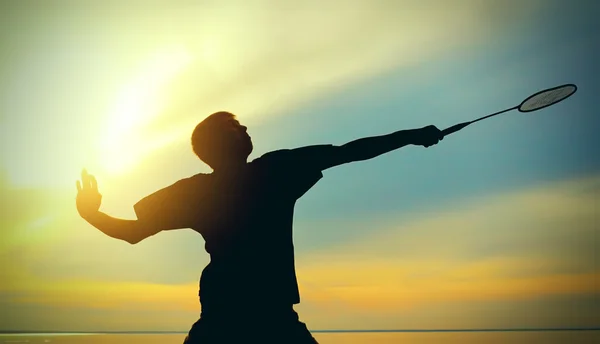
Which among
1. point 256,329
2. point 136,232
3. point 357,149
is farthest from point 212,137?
point 256,329

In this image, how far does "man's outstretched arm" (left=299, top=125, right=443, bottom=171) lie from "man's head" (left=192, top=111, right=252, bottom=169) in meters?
0.48

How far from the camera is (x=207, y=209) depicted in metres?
4.23

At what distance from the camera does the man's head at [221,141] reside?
4.29 metres

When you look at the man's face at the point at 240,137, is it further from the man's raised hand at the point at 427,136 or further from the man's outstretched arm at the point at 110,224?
the man's raised hand at the point at 427,136

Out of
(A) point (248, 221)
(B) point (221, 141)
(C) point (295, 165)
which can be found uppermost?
(B) point (221, 141)

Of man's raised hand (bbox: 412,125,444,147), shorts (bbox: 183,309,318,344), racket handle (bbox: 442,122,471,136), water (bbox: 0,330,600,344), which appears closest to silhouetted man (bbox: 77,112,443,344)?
shorts (bbox: 183,309,318,344)

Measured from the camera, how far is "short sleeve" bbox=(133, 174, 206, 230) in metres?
4.27

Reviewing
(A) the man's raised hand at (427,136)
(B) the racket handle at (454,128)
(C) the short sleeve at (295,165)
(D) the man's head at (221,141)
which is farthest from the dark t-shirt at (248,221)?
(B) the racket handle at (454,128)

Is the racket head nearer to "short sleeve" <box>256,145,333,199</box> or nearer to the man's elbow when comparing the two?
"short sleeve" <box>256,145,333,199</box>

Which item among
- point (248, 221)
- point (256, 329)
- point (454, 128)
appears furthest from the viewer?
point (454, 128)

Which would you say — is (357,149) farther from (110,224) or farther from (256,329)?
(110,224)

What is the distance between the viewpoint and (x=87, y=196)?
4410mm

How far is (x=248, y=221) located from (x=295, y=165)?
487 millimetres

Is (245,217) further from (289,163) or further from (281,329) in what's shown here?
(281,329)
